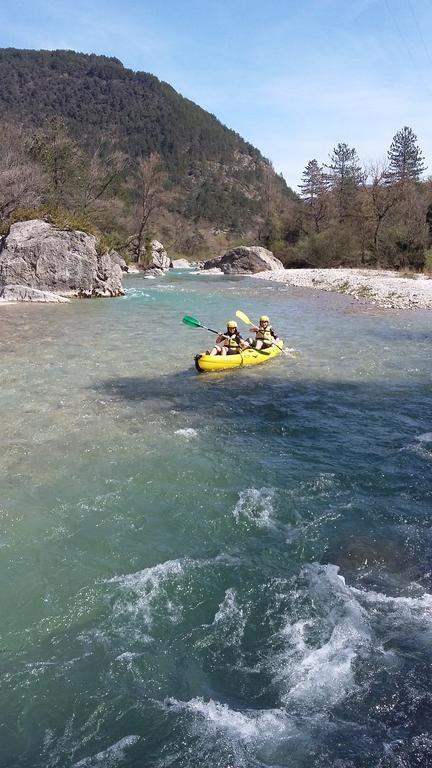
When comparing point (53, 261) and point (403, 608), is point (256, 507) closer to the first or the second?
point (403, 608)

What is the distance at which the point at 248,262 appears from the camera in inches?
1729

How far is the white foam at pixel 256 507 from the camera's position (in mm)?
5109

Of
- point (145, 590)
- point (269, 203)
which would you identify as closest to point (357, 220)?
point (269, 203)

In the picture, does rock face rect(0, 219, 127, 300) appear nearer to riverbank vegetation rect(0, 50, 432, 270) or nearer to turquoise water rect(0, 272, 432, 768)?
riverbank vegetation rect(0, 50, 432, 270)

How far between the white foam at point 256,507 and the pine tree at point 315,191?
46046mm

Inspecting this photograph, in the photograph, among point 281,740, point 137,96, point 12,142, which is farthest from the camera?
point 137,96

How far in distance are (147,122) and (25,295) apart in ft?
410

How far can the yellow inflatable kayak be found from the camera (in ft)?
34.0

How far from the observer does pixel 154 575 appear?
429 cm

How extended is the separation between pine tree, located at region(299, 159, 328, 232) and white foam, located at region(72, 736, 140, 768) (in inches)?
1930

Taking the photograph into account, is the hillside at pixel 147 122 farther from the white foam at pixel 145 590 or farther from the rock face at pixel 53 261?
the white foam at pixel 145 590

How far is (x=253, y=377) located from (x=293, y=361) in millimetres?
1628

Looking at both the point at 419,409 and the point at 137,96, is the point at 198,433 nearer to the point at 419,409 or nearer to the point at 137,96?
the point at 419,409

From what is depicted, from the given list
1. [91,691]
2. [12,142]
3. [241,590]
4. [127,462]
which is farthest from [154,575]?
[12,142]
